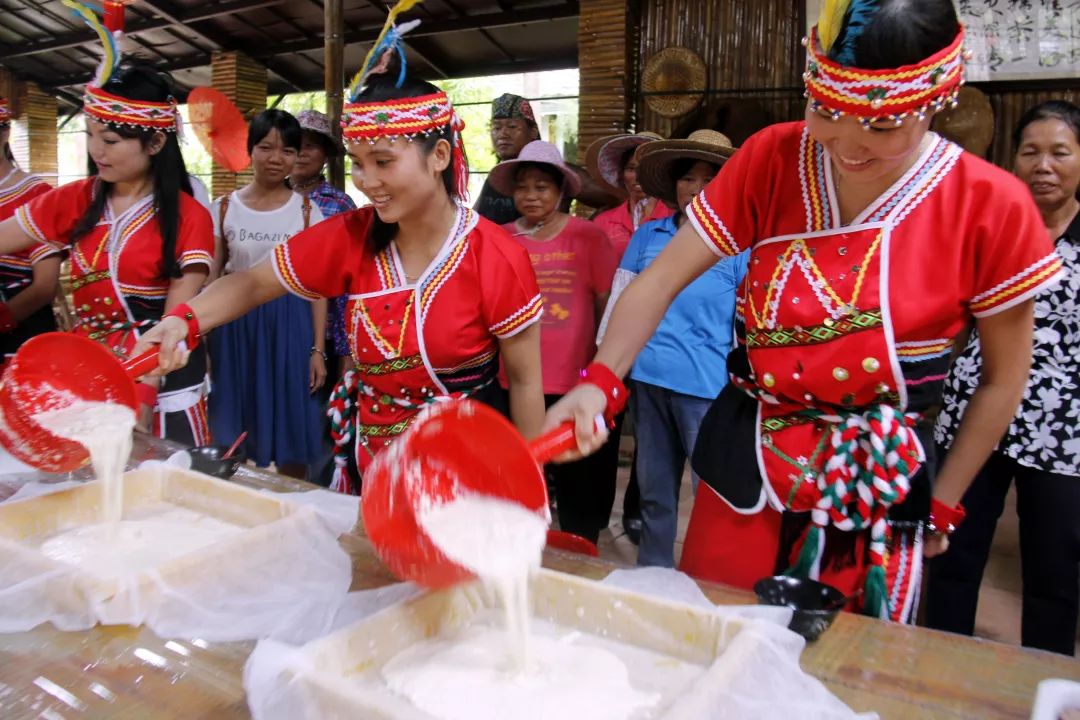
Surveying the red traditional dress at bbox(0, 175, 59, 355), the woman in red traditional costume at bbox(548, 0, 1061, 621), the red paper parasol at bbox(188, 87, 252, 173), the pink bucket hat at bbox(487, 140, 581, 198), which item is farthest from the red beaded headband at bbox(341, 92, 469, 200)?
the red paper parasol at bbox(188, 87, 252, 173)

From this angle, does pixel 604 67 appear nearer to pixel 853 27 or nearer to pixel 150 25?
pixel 853 27

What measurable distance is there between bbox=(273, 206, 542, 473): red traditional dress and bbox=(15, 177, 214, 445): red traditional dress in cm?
67

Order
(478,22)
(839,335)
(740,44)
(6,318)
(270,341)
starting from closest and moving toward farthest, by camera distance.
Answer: (839,335), (6,318), (270,341), (740,44), (478,22)

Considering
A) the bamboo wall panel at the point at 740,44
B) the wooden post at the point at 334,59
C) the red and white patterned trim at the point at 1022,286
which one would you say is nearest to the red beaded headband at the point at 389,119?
the red and white patterned trim at the point at 1022,286

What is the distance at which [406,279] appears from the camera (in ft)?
5.52

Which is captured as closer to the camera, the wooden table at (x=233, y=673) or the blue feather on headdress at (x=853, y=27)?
the wooden table at (x=233, y=673)

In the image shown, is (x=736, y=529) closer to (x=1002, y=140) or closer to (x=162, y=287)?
(x=162, y=287)

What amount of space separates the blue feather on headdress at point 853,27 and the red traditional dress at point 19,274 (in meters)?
2.56

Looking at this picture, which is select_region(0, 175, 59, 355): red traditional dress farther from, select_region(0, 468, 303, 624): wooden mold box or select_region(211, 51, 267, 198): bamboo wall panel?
select_region(211, 51, 267, 198): bamboo wall panel

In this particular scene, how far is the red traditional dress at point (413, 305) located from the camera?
165 centimetres

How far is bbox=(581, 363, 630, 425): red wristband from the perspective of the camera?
1245 millimetres

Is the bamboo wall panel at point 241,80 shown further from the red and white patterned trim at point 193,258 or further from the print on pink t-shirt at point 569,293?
the red and white patterned trim at point 193,258

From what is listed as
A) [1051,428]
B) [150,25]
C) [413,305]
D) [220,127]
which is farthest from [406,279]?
[150,25]

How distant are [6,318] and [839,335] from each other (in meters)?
2.57
